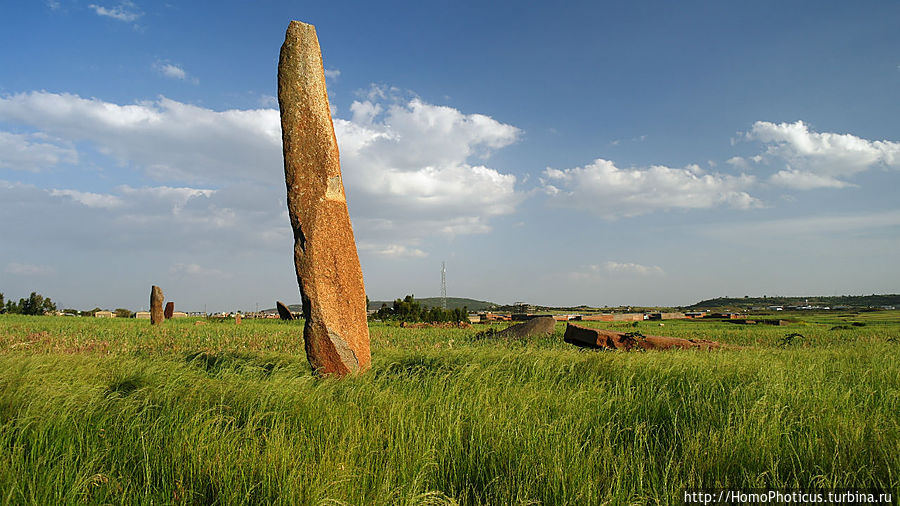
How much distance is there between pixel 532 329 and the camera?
58.0 ft

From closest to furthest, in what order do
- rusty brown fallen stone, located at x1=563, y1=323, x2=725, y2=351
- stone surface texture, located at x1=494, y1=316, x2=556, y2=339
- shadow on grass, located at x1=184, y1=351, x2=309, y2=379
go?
shadow on grass, located at x1=184, y1=351, x2=309, y2=379
rusty brown fallen stone, located at x1=563, y1=323, x2=725, y2=351
stone surface texture, located at x1=494, y1=316, x2=556, y2=339

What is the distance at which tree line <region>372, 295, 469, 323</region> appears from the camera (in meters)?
33.6

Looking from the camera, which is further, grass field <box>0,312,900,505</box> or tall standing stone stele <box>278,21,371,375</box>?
tall standing stone stele <box>278,21,371,375</box>

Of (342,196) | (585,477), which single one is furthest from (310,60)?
(585,477)

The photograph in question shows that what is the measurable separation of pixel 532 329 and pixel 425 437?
13969 mm

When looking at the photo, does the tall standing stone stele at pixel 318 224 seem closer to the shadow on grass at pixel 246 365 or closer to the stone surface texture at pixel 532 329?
the shadow on grass at pixel 246 365

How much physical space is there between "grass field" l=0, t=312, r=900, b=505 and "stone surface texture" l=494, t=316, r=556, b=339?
1029cm

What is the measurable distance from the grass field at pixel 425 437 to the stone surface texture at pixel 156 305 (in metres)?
18.6

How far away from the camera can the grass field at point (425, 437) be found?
3.31 meters

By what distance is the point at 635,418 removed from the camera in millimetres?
4855

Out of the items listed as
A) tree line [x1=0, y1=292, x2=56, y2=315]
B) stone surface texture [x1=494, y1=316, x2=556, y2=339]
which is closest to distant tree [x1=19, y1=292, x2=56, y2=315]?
tree line [x1=0, y1=292, x2=56, y2=315]

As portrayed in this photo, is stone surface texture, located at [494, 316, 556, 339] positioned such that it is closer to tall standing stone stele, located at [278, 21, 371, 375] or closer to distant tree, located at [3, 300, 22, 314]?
tall standing stone stele, located at [278, 21, 371, 375]

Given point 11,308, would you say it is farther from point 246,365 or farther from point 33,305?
point 246,365

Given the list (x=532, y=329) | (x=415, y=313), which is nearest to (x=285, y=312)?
(x=415, y=313)
